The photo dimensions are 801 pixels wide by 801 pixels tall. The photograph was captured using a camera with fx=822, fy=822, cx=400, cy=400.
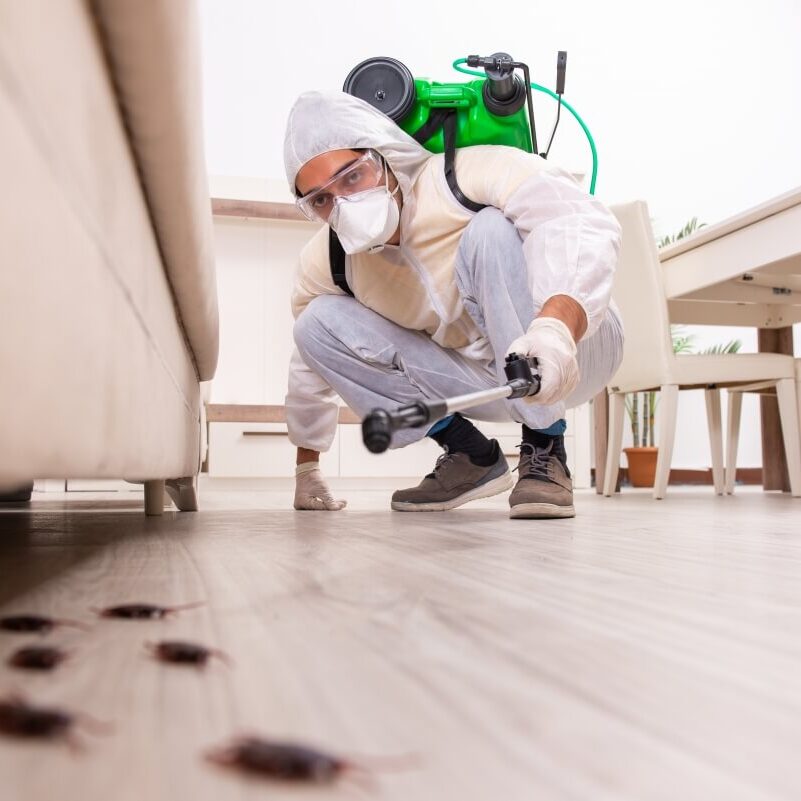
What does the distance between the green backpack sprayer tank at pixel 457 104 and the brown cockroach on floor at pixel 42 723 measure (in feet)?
4.22

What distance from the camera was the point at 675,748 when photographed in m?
0.26

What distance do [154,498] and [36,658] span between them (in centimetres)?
114

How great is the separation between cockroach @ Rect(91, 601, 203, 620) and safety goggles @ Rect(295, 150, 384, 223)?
3.41 feet

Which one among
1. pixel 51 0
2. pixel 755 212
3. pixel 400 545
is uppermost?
pixel 755 212

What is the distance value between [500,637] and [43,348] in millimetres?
262

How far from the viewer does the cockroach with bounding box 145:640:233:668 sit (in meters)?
0.36

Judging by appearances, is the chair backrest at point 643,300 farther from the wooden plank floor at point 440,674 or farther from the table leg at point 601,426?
the wooden plank floor at point 440,674

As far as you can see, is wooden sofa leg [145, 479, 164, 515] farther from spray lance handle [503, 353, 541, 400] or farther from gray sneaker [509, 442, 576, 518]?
spray lance handle [503, 353, 541, 400]

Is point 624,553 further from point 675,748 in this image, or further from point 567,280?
point 675,748

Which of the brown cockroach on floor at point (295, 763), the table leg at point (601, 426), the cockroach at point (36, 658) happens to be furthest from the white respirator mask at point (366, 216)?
the table leg at point (601, 426)

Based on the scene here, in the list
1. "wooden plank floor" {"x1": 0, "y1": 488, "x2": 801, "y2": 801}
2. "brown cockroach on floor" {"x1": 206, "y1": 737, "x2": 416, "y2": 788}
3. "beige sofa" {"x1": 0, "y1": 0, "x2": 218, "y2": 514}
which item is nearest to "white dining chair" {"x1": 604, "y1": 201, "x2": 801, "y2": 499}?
"wooden plank floor" {"x1": 0, "y1": 488, "x2": 801, "y2": 801}

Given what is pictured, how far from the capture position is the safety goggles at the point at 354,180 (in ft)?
4.62

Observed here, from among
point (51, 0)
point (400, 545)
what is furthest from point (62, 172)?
point (400, 545)

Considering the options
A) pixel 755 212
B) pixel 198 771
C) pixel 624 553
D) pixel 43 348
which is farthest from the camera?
pixel 755 212
